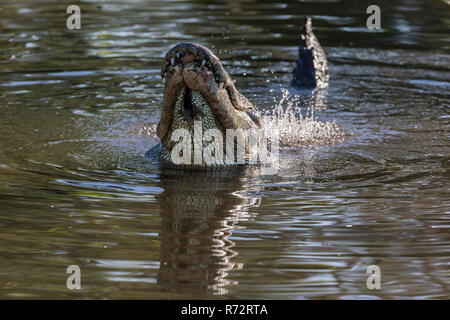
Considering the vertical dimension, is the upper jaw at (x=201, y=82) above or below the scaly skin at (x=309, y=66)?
above

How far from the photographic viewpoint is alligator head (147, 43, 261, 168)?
5770mm

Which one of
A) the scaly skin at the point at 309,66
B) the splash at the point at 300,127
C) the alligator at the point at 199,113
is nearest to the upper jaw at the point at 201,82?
the alligator at the point at 199,113

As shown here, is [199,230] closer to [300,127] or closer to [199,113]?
[199,113]

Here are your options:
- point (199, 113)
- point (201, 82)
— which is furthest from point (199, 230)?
point (199, 113)

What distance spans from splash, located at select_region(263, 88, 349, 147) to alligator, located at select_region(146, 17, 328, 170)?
803mm

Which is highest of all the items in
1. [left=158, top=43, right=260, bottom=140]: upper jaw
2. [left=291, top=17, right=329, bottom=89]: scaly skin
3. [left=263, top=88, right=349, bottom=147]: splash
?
[left=158, top=43, right=260, bottom=140]: upper jaw

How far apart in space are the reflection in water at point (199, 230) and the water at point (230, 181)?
0.02m

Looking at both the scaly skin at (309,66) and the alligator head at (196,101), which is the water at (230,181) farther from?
the alligator head at (196,101)

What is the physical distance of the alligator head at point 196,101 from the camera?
5.77 metres

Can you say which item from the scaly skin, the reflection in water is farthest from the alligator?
the scaly skin

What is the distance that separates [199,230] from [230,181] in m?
1.24

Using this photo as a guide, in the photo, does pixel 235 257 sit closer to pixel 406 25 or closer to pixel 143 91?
pixel 143 91

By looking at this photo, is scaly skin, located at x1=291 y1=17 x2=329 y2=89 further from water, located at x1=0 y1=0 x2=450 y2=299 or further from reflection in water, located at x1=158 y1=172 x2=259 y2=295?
reflection in water, located at x1=158 y1=172 x2=259 y2=295

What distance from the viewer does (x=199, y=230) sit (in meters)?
5.03
